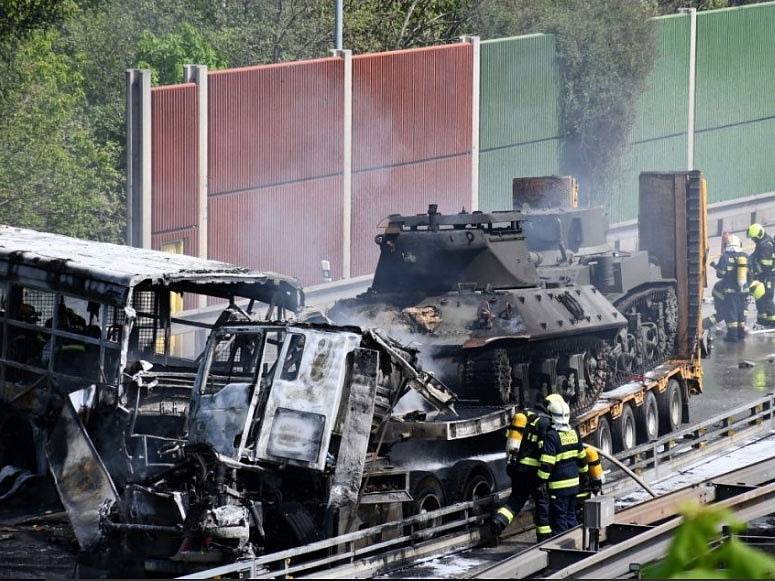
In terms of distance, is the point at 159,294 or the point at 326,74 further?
the point at 326,74

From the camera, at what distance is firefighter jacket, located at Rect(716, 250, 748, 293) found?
24.9 m

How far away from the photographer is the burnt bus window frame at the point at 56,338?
12.4 meters

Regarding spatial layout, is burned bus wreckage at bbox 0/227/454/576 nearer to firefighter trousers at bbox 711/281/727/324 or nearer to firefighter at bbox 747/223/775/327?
firefighter trousers at bbox 711/281/727/324

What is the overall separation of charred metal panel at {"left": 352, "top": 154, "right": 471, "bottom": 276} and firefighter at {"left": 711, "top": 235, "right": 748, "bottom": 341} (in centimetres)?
585

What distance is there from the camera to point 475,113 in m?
29.3

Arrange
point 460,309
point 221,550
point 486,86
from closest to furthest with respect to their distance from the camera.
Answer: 1. point 221,550
2. point 460,309
3. point 486,86

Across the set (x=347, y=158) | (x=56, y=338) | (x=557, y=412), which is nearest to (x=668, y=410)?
(x=557, y=412)

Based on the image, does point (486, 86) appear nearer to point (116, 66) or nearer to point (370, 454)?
point (116, 66)

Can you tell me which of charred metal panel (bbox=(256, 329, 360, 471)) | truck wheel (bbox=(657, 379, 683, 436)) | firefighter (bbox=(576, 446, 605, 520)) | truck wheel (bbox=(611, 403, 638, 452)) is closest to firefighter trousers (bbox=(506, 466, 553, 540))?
Answer: firefighter (bbox=(576, 446, 605, 520))

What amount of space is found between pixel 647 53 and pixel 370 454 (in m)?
24.2

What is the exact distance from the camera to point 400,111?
27.3 meters

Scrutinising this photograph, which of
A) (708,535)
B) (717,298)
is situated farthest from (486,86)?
(708,535)

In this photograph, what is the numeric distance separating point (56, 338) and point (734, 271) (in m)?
14.6

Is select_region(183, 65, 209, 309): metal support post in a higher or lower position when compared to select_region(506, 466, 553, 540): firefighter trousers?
higher
